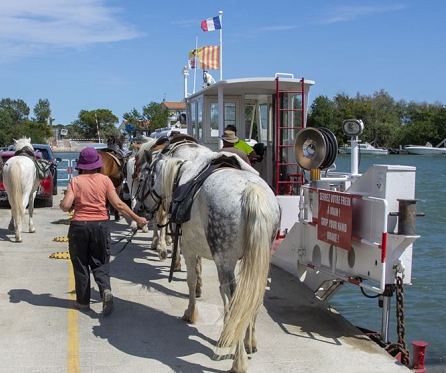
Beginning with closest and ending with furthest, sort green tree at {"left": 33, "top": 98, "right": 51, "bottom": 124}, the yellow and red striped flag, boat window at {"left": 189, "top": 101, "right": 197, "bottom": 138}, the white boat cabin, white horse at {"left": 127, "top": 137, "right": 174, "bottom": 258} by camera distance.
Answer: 1. white horse at {"left": 127, "top": 137, "right": 174, "bottom": 258}
2. the white boat cabin
3. boat window at {"left": 189, "top": 101, "right": 197, "bottom": 138}
4. the yellow and red striped flag
5. green tree at {"left": 33, "top": 98, "right": 51, "bottom": 124}

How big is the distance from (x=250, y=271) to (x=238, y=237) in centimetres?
33

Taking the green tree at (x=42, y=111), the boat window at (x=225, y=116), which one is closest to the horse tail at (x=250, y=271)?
the boat window at (x=225, y=116)

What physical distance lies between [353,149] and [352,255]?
278 centimetres

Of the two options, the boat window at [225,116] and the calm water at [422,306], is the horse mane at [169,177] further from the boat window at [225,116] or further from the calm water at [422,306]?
the boat window at [225,116]

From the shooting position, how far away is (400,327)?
6.14 m

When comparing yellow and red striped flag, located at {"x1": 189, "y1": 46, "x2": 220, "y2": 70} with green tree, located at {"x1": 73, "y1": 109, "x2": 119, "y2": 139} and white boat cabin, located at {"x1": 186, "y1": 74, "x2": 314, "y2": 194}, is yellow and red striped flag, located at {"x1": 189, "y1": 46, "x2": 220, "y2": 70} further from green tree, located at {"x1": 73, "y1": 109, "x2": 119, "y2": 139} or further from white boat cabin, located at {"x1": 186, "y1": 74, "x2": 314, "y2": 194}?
green tree, located at {"x1": 73, "y1": 109, "x2": 119, "y2": 139}

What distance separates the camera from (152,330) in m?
6.30

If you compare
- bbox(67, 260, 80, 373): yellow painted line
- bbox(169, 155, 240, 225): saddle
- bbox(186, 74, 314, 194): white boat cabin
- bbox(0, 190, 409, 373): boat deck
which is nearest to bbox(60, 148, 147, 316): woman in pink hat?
bbox(67, 260, 80, 373): yellow painted line

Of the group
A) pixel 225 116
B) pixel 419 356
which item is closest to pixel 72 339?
pixel 419 356

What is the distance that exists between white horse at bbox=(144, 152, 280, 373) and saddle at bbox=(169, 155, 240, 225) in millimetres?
56

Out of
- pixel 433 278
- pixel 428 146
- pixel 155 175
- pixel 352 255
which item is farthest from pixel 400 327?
pixel 428 146

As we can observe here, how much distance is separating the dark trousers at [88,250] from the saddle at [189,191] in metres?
1.08

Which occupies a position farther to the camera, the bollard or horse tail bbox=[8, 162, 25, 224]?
horse tail bbox=[8, 162, 25, 224]

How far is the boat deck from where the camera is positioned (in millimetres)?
5422
